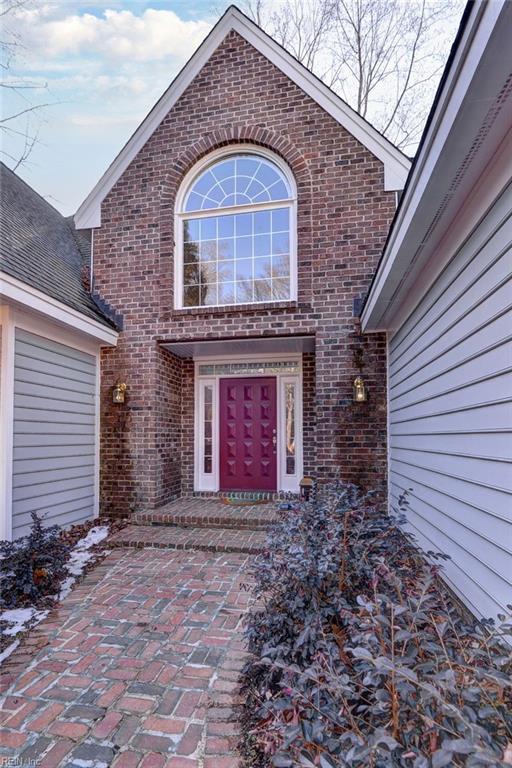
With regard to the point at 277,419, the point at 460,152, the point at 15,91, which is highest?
the point at 15,91

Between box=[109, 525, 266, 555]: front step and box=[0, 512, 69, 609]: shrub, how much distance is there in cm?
101

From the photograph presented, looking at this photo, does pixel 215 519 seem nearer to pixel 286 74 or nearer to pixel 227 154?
pixel 227 154

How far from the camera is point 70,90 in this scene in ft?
18.7

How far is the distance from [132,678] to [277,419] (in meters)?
4.51

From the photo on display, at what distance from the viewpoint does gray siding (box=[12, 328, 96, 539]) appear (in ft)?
14.5

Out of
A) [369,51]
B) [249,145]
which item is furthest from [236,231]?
[369,51]

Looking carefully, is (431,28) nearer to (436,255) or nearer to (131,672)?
(436,255)

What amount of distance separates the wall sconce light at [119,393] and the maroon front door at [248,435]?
168 centimetres

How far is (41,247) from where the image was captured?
5.69 meters

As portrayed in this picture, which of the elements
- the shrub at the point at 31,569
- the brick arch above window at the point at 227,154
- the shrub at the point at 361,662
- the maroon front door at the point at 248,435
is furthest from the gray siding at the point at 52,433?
the shrub at the point at 361,662

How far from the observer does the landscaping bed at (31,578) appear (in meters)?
2.97

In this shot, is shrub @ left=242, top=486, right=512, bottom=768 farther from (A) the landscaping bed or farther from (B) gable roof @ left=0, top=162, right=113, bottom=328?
(B) gable roof @ left=0, top=162, right=113, bottom=328

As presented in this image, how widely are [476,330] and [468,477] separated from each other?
0.90 metres

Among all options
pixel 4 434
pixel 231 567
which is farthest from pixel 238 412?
pixel 4 434
